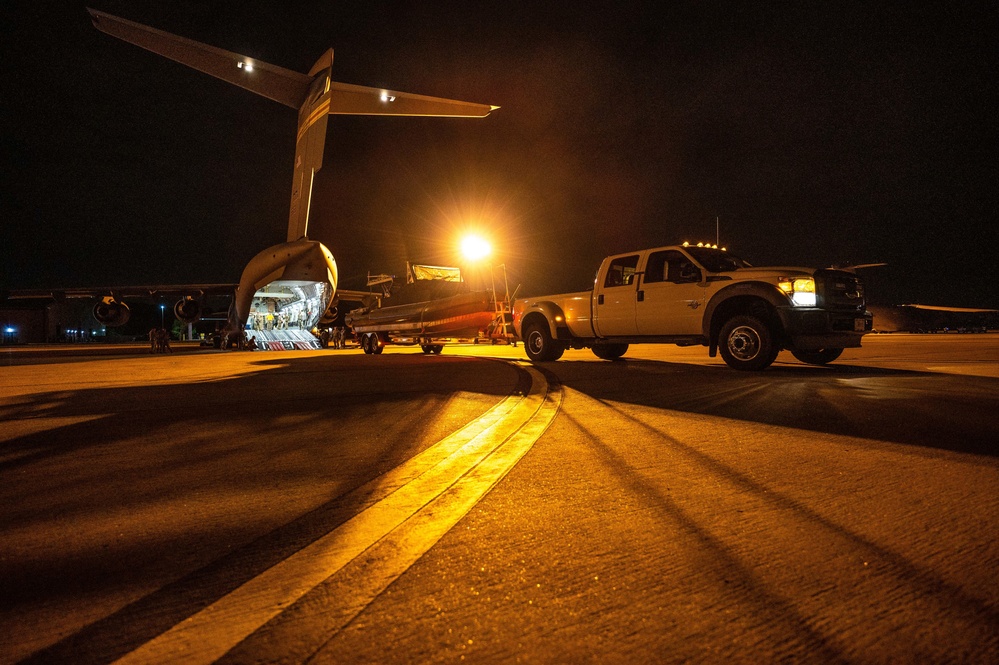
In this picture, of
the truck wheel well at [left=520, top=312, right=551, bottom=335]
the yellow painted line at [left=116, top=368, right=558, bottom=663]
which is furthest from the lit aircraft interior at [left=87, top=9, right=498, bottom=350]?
the yellow painted line at [left=116, top=368, right=558, bottom=663]

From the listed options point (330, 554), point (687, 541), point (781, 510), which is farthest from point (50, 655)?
point (781, 510)

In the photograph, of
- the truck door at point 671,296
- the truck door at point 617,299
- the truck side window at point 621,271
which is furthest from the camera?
the truck side window at point 621,271

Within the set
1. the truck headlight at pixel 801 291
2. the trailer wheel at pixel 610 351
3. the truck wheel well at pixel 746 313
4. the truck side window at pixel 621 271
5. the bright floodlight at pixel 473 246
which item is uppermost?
the bright floodlight at pixel 473 246

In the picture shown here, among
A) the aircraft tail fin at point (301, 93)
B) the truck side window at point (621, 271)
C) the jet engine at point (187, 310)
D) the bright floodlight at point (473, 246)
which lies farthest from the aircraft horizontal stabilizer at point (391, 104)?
the truck side window at point (621, 271)

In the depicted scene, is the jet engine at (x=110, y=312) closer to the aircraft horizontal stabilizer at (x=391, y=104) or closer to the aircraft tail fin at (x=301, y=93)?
the aircraft tail fin at (x=301, y=93)

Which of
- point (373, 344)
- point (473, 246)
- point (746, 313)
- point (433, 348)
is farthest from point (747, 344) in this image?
point (473, 246)

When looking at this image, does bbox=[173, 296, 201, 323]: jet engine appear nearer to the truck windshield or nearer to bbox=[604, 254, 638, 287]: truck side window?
bbox=[604, 254, 638, 287]: truck side window

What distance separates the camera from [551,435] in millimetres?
4609

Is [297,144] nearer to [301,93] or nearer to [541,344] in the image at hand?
[301,93]

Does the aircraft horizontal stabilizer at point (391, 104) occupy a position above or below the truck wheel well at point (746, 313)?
above

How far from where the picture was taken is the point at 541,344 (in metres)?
12.6

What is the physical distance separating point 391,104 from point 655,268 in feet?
97.3

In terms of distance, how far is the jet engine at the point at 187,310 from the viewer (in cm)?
3014

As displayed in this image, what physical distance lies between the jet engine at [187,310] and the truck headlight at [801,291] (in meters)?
30.8
